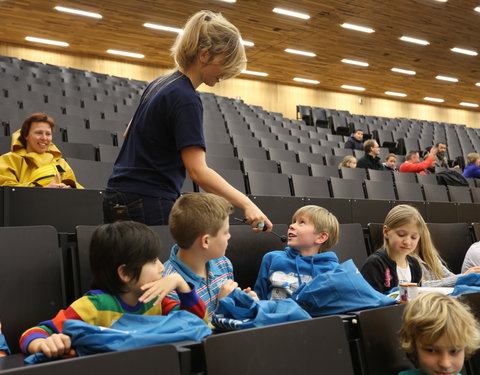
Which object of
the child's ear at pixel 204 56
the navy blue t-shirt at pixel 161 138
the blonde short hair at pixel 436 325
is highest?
the child's ear at pixel 204 56

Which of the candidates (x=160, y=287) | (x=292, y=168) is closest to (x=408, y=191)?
(x=292, y=168)

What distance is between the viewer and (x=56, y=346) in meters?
0.59

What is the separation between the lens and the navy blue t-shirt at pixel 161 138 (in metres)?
0.94

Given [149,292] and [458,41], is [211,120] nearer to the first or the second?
[149,292]

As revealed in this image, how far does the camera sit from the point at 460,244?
5.97ft

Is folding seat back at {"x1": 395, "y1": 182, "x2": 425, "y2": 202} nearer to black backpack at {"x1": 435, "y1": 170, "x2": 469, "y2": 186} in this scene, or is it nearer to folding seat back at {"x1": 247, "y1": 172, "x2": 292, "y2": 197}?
black backpack at {"x1": 435, "y1": 170, "x2": 469, "y2": 186}

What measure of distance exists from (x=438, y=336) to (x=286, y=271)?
416 millimetres

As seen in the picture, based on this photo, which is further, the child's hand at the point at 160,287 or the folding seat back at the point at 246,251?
the folding seat back at the point at 246,251

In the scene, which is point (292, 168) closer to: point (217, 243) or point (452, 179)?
point (452, 179)

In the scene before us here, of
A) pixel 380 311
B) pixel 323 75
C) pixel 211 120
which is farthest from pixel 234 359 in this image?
pixel 323 75

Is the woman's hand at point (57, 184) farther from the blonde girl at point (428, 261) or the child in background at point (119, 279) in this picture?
the blonde girl at point (428, 261)

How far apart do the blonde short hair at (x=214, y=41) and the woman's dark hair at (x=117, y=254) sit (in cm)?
39

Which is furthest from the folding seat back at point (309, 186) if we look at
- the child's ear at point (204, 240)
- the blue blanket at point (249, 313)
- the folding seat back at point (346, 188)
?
the blue blanket at point (249, 313)

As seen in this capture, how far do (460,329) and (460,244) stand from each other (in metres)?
1.11
